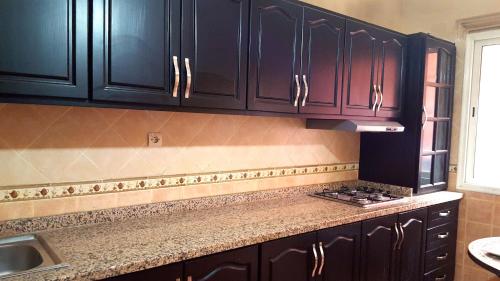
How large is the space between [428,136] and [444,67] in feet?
1.94

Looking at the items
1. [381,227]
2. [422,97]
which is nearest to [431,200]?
[381,227]

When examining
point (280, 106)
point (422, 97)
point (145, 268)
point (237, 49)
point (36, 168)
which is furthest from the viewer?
point (422, 97)

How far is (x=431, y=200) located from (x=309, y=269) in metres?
1.26

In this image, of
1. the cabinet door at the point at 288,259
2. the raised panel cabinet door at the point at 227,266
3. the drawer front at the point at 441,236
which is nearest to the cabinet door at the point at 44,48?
the raised panel cabinet door at the point at 227,266

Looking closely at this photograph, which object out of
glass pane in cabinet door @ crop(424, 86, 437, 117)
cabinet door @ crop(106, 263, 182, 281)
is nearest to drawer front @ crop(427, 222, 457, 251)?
glass pane in cabinet door @ crop(424, 86, 437, 117)

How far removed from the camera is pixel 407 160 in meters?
2.77

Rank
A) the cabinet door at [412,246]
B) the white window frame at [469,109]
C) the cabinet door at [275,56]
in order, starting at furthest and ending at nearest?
the white window frame at [469,109], the cabinet door at [412,246], the cabinet door at [275,56]

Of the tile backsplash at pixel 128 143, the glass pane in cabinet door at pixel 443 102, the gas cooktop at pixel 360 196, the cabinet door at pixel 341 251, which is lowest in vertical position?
the cabinet door at pixel 341 251

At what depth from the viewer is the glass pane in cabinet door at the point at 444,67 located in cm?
284

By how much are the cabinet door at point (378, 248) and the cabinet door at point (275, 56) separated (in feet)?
2.97

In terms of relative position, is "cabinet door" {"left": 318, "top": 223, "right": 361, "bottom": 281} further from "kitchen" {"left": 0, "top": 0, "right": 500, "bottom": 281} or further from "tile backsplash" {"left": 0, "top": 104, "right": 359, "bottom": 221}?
"tile backsplash" {"left": 0, "top": 104, "right": 359, "bottom": 221}

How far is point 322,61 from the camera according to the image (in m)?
2.21

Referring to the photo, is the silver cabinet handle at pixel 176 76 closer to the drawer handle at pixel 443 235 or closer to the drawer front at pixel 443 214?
the drawer front at pixel 443 214

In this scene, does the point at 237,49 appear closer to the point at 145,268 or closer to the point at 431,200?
the point at 145,268
